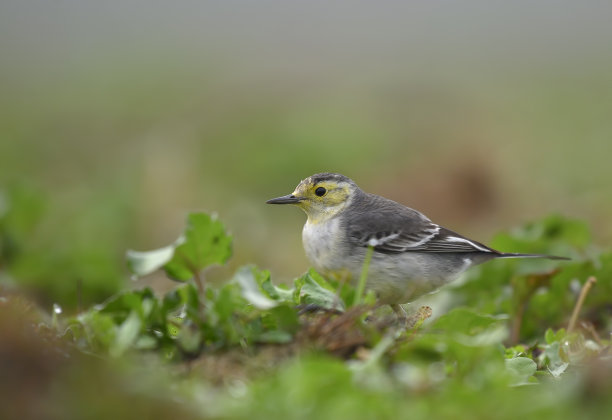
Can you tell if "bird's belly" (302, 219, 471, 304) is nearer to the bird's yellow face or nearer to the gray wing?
the gray wing

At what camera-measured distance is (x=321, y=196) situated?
6.55m

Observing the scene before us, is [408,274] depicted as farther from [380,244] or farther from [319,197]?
[319,197]

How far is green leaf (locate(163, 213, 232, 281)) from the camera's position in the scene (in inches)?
169

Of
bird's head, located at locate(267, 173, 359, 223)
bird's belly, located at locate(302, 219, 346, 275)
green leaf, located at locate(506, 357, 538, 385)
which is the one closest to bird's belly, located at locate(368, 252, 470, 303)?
bird's belly, located at locate(302, 219, 346, 275)

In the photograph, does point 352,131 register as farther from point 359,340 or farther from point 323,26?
point 323,26

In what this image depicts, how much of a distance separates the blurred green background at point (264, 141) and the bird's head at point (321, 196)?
2.18 m

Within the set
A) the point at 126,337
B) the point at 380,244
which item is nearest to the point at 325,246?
the point at 380,244

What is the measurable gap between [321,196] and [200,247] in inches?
91.8

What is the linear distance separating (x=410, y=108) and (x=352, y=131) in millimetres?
6153

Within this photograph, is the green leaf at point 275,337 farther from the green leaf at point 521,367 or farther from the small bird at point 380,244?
the small bird at point 380,244

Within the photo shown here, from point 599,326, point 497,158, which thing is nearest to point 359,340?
point 599,326

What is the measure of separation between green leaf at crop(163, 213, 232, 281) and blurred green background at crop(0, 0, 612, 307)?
11.5 feet

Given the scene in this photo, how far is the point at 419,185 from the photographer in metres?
12.9

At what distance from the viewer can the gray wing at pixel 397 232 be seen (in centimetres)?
599
